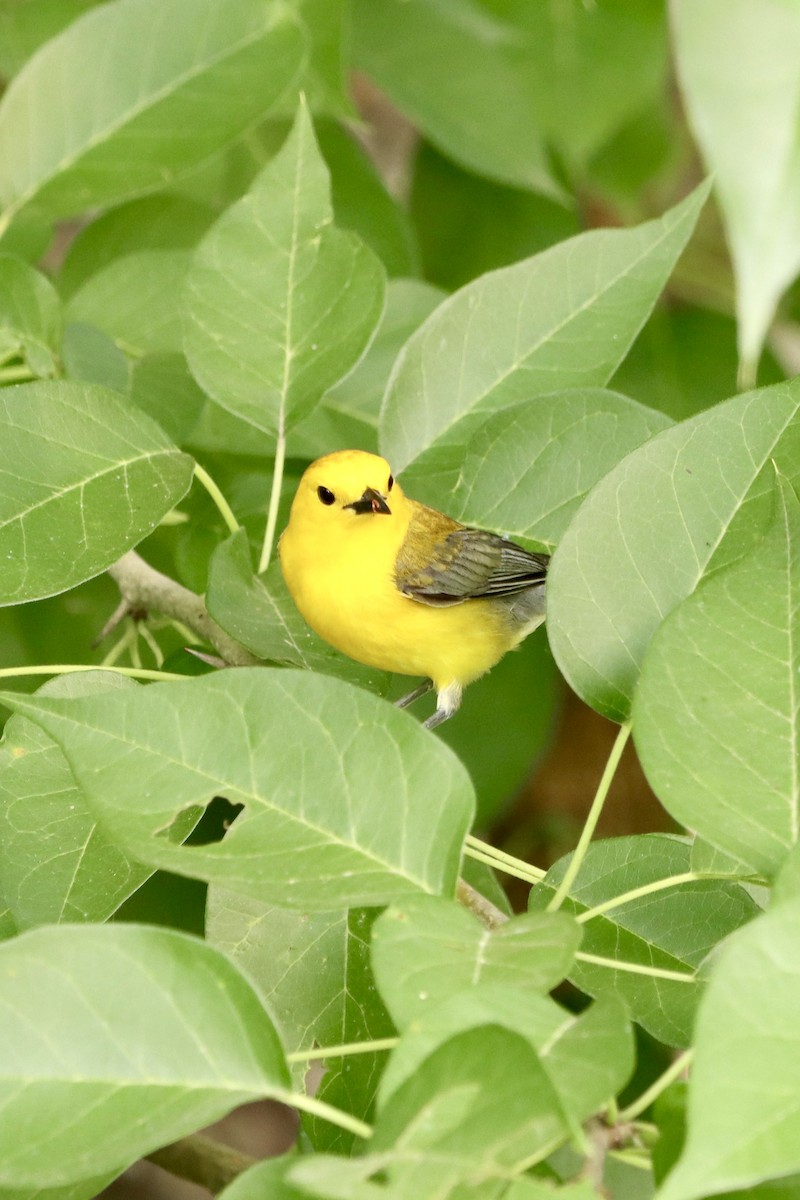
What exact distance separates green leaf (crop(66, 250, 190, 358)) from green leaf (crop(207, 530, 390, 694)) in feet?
2.57

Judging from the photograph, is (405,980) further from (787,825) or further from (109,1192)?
(109,1192)

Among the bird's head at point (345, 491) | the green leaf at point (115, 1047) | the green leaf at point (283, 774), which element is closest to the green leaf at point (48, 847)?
the green leaf at point (283, 774)

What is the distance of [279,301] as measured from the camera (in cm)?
195

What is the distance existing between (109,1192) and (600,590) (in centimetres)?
458

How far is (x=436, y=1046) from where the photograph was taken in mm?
1054

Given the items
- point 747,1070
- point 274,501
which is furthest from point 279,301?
point 747,1070

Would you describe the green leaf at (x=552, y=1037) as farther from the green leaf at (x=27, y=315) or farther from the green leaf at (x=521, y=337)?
the green leaf at (x=27, y=315)

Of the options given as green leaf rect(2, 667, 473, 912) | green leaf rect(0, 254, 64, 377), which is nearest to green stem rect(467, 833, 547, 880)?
green leaf rect(2, 667, 473, 912)

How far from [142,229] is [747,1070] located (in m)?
2.34

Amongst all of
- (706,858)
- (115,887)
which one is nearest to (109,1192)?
(115,887)

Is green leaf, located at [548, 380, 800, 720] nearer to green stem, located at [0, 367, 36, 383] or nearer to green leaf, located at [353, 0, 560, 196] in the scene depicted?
green stem, located at [0, 367, 36, 383]

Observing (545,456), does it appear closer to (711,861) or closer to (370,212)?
(711,861)

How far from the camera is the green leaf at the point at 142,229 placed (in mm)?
2830

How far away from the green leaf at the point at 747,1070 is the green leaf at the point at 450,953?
0.16 metres
